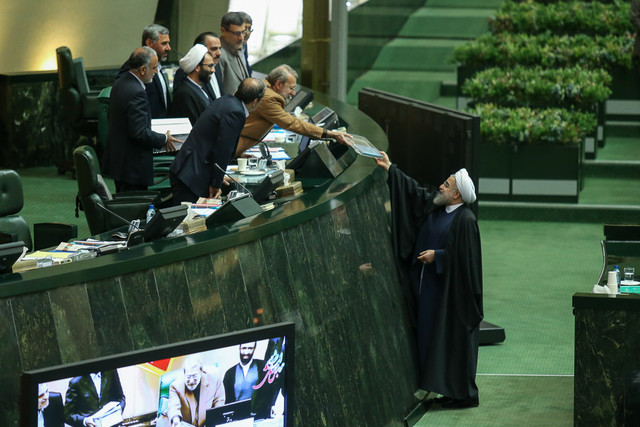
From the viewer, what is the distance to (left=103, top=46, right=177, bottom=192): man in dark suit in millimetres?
7633

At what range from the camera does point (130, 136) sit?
774cm

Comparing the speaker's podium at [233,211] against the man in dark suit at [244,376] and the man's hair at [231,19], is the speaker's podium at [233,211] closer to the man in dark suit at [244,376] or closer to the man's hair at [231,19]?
the man in dark suit at [244,376]

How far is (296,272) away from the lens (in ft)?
17.6

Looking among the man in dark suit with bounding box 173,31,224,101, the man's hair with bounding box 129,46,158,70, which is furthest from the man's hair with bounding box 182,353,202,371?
the man in dark suit with bounding box 173,31,224,101

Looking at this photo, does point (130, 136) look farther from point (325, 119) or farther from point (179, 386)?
point (179, 386)

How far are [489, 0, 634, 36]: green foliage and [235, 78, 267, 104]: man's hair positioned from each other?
990 centimetres

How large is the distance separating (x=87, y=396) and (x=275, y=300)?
1.98 meters

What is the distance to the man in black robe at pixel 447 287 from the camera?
6.80m

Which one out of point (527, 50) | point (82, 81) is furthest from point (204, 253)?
point (527, 50)

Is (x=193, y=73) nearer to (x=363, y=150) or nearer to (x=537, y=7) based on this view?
(x=363, y=150)

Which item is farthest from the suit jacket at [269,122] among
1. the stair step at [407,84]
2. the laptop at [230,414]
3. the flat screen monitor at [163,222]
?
the stair step at [407,84]

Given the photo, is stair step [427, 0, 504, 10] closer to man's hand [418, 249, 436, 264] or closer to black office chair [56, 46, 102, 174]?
black office chair [56, 46, 102, 174]

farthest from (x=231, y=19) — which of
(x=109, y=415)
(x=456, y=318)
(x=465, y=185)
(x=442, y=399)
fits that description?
(x=109, y=415)

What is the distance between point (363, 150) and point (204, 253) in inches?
88.1
